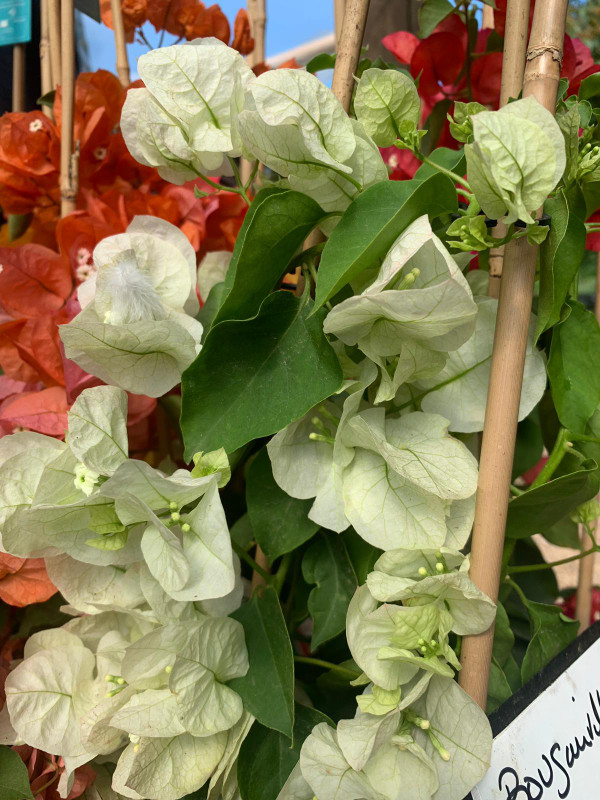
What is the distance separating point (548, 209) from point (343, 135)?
0.28 ft

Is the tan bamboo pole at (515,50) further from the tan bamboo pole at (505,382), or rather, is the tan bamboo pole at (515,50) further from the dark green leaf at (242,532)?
the dark green leaf at (242,532)

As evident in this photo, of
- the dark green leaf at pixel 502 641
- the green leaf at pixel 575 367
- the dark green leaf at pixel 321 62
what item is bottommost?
the dark green leaf at pixel 502 641

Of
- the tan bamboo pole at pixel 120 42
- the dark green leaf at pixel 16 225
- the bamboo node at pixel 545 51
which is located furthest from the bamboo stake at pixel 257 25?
the bamboo node at pixel 545 51

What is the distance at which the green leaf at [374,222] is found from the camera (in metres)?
0.25

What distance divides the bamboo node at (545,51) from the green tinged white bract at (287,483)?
46mm

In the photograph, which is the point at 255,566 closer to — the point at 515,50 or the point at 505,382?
the point at 505,382

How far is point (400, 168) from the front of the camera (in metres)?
0.47

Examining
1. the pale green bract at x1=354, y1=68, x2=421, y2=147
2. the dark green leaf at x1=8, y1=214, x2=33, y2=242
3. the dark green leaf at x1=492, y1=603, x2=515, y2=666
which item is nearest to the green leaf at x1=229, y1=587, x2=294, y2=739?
the dark green leaf at x1=492, y1=603, x2=515, y2=666

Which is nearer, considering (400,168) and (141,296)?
(141,296)

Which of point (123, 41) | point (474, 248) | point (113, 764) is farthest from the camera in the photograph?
point (123, 41)

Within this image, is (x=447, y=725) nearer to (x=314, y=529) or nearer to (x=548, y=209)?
(x=314, y=529)

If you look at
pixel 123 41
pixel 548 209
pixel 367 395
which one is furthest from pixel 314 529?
pixel 123 41

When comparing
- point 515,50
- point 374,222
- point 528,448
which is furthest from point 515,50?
point 528,448

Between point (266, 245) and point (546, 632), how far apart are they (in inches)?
9.2
